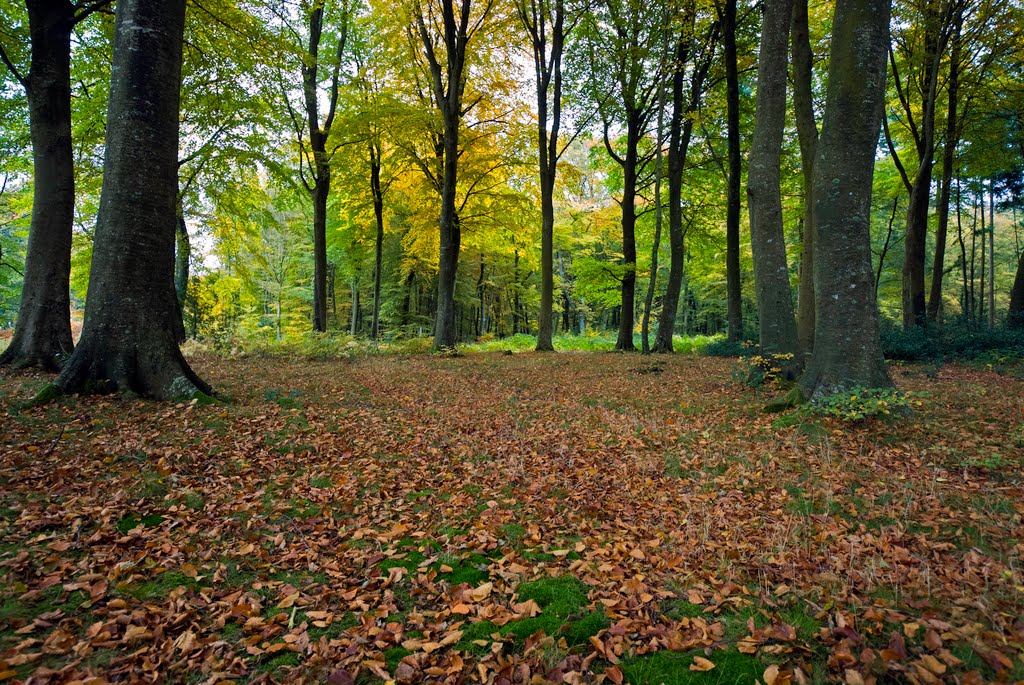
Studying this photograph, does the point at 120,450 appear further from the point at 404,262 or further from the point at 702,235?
the point at 404,262

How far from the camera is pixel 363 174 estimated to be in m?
20.6

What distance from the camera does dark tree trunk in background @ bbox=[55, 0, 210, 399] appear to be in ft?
19.7

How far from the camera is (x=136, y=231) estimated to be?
6145mm

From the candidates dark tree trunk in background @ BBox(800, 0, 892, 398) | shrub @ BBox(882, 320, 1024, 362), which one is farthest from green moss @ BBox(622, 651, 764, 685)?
shrub @ BBox(882, 320, 1024, 362)

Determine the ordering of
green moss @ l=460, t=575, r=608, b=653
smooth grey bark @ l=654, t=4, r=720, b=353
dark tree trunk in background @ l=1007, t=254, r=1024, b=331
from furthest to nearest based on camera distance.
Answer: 1. smooth grey bark @ l=654, t=4, r=720, b=353
2. dark tree trunk in background @ l=1007, t=254, r=1024, b=331
3. green moss @ l=460, t=575, r=608, b=653

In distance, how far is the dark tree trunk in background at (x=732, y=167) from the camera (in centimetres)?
1279

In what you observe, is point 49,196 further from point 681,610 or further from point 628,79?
point 628,79

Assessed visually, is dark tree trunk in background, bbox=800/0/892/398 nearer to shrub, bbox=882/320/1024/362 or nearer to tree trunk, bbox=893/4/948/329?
shrub, bbox=882/320/1024/362

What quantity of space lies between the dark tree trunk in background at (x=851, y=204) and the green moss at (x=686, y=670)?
16.2ft

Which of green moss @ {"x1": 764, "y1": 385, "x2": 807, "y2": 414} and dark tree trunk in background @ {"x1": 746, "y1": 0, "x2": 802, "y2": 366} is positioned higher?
dark tree trunk in background @ {"x1": 746, "y1": 0, "x2": 802, "y2": 366}

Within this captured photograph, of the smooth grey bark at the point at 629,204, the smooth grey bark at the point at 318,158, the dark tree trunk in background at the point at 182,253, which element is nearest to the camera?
the dark tree trunk in background at the point at 182,253

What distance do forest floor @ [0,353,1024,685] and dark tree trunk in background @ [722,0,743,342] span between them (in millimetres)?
8846

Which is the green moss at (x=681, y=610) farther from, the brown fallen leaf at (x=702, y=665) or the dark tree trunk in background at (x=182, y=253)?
the dark tree trunk in background at (x=182, y=253)

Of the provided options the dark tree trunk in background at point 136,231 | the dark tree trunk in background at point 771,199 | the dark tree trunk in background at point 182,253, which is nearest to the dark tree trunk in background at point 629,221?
the dark tree trunk in background at point 771,199
